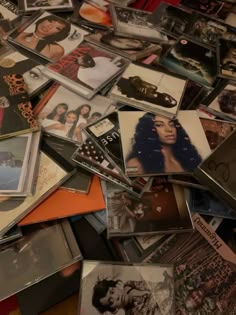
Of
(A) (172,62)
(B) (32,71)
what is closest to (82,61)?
(B) (32,71)

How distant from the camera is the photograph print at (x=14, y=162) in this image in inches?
34.2

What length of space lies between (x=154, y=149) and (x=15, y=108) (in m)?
0.39

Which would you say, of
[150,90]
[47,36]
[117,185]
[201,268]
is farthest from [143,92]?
[201,268]

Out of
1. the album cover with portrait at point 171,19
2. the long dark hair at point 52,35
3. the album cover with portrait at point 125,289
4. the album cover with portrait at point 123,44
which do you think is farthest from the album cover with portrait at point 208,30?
the album cover with portrait at point 125,289

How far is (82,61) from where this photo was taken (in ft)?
3.63

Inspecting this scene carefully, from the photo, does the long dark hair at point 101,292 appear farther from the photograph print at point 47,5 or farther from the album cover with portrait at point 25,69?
the photograph print at point 47,5

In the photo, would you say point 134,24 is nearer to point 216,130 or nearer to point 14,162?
point 216,130

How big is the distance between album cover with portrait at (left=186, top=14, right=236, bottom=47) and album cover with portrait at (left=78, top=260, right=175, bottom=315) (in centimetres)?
78

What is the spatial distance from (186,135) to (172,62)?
0.31m

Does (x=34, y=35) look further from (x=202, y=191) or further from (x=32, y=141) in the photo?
(x=202, y=191)

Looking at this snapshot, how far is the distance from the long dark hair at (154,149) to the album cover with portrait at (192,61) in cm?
24

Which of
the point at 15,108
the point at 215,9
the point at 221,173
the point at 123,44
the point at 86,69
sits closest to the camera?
the point at 221,173

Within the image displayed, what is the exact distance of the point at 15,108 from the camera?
971 mm

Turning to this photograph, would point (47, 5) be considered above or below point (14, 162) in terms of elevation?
above
